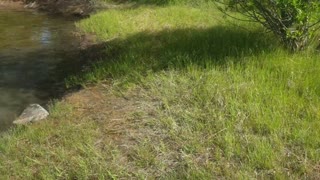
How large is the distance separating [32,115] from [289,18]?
13.5ft

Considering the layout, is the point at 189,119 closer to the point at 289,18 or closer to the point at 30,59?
the point at 289,18

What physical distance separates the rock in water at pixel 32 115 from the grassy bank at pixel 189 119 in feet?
0.57

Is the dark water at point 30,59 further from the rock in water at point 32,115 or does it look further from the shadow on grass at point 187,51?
the shadow on grass at point 187,51

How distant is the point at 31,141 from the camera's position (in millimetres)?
4824

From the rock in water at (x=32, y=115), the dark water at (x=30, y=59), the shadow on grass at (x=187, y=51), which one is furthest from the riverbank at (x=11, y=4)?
the rock in water at (x=32, y=115)

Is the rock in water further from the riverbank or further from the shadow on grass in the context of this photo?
the riverbank

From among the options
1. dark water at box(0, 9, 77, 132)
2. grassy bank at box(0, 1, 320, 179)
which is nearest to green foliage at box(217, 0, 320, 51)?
grassy bank at box(0, 1, 320, 179)

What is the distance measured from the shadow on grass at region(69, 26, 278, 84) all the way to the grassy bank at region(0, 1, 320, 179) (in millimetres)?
22

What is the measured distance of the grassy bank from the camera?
3.73 meters

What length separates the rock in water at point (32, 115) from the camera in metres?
5.74

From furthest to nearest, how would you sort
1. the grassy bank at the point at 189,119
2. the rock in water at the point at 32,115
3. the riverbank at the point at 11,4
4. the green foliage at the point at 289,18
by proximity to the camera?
1. the riverbank at the point at 11,4
2. the rock in water at the point at 32,115
3. the green foliage at the point at 289,18
4. the grassy bank at the point at 189,119

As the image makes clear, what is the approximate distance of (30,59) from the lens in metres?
9.62

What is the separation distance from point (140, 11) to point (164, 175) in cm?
964

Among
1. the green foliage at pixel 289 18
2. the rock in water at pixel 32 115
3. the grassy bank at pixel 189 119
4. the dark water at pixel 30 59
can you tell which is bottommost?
the dark water at pixel 30 59
